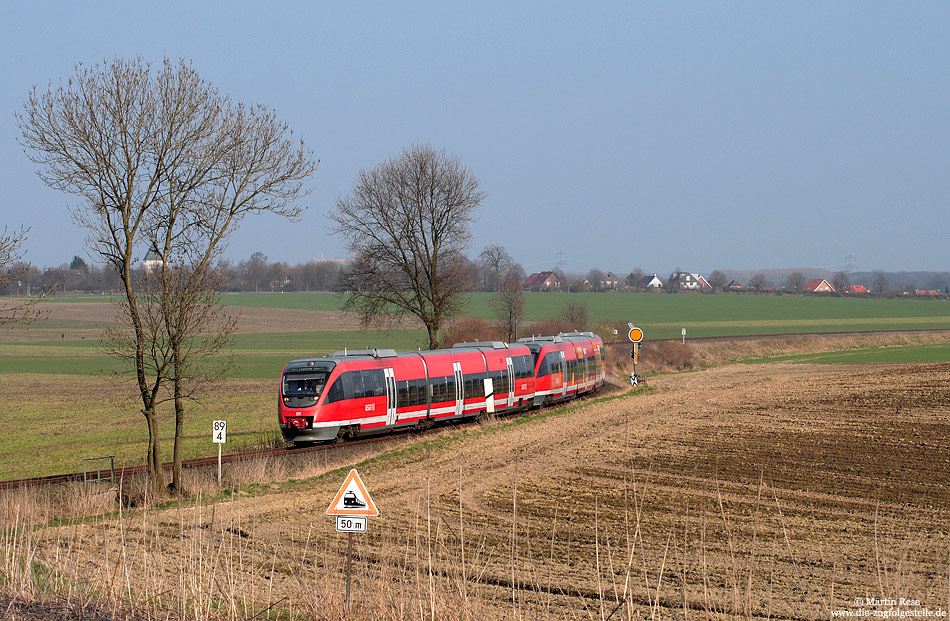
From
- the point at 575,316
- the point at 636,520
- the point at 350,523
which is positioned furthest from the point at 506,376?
the point at 575,316

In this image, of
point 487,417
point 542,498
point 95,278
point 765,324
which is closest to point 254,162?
point 542,498

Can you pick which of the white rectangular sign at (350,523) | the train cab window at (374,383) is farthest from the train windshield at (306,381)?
the white rectangular sign at (350,523)

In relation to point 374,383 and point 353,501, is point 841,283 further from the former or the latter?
point 353,501

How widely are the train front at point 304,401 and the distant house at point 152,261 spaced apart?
6040mm

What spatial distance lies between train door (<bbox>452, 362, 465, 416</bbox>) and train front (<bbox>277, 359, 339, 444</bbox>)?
19.8 feet

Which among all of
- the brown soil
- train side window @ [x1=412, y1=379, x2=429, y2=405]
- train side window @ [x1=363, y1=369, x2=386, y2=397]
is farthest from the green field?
the brown soil

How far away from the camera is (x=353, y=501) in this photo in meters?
10.1

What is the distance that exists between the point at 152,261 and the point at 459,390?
1314 cm

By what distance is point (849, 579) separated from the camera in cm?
1160

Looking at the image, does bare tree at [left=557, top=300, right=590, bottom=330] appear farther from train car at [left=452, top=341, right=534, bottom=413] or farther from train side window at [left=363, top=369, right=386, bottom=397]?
train side window at [left=363, top=369, right=386, bottom=397]

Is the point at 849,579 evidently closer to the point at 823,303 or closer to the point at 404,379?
the point at 404,379

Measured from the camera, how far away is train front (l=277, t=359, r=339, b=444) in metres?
26.4

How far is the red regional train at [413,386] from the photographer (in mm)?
26656

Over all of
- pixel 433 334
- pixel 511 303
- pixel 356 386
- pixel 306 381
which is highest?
pixel 511 303
